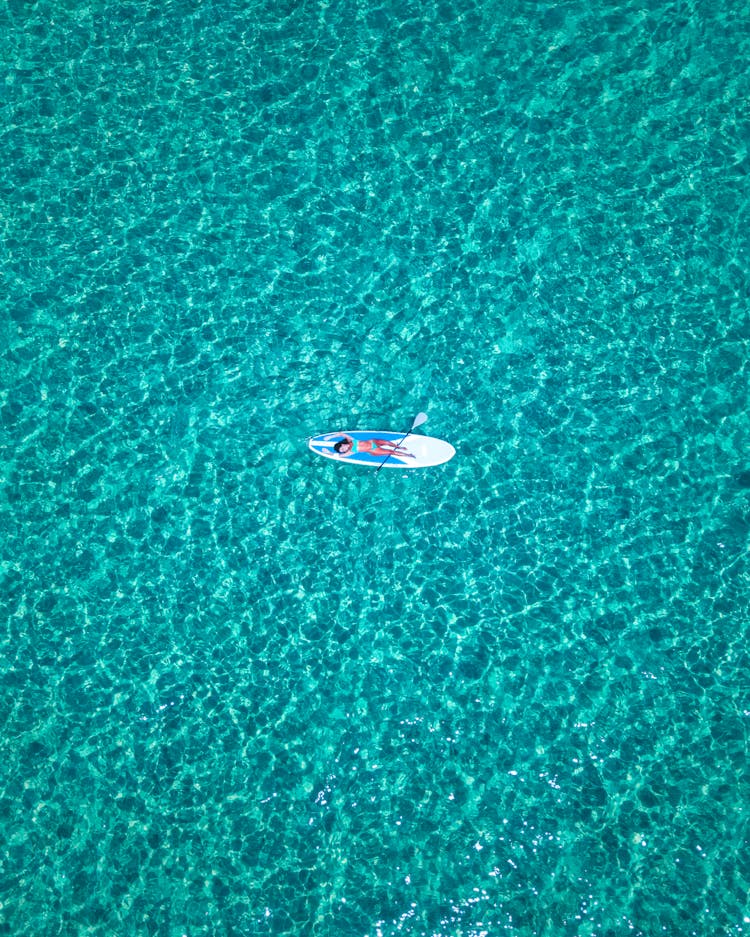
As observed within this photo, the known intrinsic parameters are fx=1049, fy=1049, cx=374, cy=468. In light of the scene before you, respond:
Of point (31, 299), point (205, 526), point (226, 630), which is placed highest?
point (31, 299)

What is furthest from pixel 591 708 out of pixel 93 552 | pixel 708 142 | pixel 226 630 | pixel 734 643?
pixel 708 142

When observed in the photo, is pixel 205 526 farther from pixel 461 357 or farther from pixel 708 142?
pixel 708 142
